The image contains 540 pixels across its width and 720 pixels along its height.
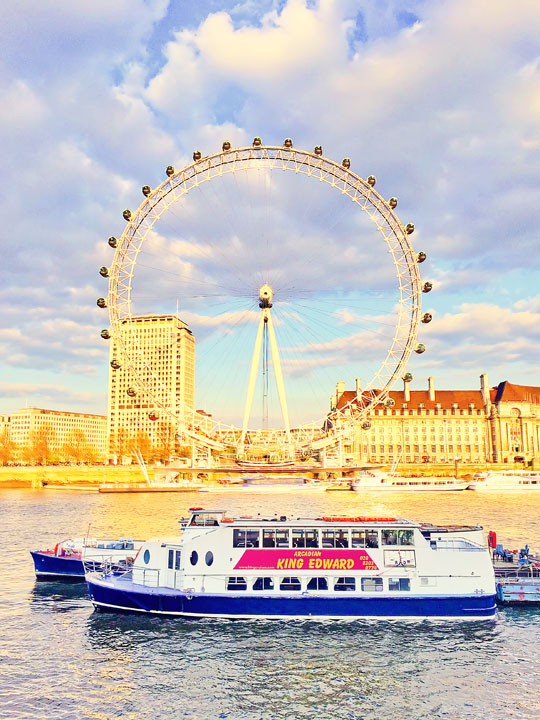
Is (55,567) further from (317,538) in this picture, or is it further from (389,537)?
(389,537)

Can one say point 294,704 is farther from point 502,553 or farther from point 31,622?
point 502,553

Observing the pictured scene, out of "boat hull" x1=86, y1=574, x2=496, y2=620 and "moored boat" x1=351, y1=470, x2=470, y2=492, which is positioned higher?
"moored boat" x1=351, y1=470, x2=470, y2=492

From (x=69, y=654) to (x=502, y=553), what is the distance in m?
24.8

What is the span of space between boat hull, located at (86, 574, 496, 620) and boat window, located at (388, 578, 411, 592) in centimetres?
67

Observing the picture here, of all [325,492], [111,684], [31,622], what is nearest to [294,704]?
[111,684]

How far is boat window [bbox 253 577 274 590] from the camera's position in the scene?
3088 cm

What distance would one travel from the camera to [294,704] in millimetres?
21641

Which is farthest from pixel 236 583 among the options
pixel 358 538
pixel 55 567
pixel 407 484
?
pixel 407 484

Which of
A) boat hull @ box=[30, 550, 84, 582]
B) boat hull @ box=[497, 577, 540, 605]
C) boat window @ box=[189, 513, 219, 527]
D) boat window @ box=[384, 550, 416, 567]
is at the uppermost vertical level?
boat window @ box=[189, 513, 219, 527]

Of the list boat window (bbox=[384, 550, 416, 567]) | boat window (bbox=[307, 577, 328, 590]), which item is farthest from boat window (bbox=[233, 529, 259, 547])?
boat window (bbox=[384, 550, 416, 567])

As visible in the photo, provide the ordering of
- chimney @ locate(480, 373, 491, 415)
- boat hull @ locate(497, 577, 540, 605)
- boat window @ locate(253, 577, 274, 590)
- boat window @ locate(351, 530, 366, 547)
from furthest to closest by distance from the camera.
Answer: chimney @ locate(480, 373, 491, 415) < boat hull @ locate(497, 577, 540, 605) < boat window @ locate(351, 530, 366, 547) < boat window @ locate(253, 577, 274, 590)

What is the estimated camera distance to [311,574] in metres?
30.8

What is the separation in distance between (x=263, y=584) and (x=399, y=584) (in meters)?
6.21

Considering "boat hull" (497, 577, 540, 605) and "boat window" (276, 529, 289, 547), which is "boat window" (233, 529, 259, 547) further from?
"boat hull" (497, 577, 540, 605)
